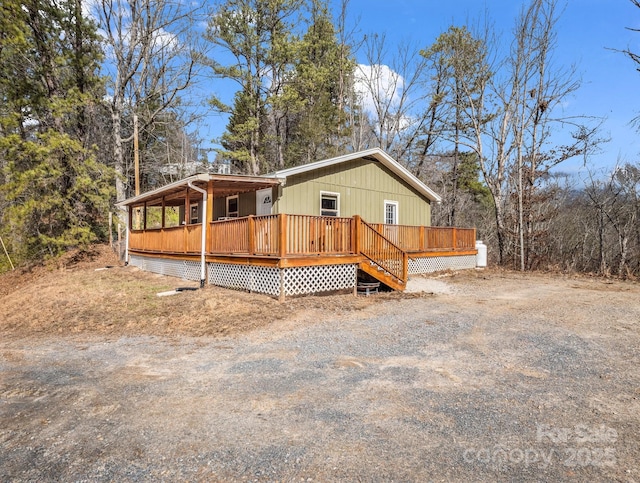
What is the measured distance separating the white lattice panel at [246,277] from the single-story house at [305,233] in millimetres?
26

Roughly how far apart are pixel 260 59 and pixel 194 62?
13.5ft

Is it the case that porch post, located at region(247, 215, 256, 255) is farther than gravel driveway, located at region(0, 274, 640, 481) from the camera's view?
Yes

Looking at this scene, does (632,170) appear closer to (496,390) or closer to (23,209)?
(496,390)

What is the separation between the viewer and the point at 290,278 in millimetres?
8695

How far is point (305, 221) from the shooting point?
8945mm

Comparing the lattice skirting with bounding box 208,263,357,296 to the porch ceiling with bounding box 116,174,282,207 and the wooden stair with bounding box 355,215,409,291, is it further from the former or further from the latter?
the porch ceiling with bounding box 116,174,282,207

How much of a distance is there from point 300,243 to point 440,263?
8141mm

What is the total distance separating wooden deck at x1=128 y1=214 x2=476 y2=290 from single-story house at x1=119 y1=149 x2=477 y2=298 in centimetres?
3

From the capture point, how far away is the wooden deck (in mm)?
8672

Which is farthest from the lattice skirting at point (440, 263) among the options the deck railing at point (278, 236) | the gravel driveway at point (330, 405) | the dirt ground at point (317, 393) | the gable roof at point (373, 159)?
the gravel driveway at point (330, 405)

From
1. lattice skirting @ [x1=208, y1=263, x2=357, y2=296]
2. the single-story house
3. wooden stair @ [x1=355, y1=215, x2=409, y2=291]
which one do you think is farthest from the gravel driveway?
wooden stair @ [x1=355, y1=215, x2=409, y2=291]

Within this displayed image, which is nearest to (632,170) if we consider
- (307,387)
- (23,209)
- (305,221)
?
(305,221)

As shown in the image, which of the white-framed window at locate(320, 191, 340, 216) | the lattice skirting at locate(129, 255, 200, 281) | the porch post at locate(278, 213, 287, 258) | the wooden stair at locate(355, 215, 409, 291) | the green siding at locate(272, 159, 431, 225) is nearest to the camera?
the porch post at locate(278, 213, 287, 258)

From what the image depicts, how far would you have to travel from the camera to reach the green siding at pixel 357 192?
12773 mm
